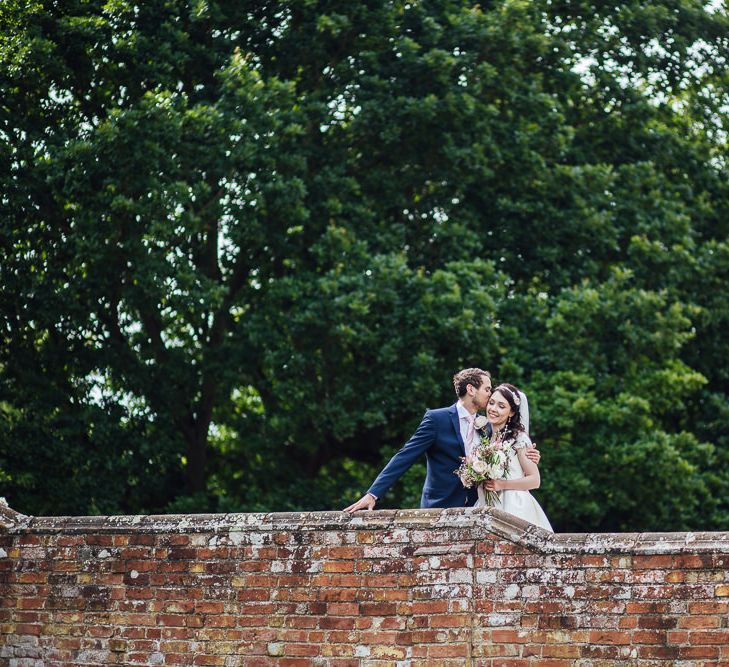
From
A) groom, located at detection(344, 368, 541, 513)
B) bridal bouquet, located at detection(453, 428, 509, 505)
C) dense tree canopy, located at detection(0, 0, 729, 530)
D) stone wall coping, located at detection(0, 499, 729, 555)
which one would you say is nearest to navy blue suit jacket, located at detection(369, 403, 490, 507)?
groom, located at detection(344, 368, 541, 513)

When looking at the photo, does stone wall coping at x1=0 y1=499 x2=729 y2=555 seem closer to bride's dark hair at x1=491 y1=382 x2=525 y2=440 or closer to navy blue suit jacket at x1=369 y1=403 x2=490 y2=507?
navy blue suit jacket at x1=369 y1=403 x2=490 y2=507

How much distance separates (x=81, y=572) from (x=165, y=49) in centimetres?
842

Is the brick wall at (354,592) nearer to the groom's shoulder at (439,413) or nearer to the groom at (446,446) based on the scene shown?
the groom at (446,446)

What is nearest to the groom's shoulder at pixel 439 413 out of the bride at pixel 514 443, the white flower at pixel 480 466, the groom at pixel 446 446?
the groom at pixel 446 446

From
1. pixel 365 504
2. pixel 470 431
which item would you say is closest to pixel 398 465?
pixel 365 504

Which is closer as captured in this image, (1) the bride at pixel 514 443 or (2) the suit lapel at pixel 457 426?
(2) the suit lapel at pixel 457 426

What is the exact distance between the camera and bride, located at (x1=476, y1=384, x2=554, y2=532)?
8.19 m

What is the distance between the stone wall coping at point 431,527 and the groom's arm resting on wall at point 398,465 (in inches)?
8.1

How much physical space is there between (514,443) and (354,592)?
5.37 ft

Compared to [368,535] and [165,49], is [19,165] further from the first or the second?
[368,535]

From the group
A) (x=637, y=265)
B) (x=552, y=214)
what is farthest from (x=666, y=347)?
(x=552, y=214)

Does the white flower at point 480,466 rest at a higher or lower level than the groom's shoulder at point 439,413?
lower

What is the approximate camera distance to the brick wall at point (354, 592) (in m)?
6.83

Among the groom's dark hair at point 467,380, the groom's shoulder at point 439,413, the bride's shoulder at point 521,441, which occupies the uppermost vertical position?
the groom's dark hair at point 467,380
